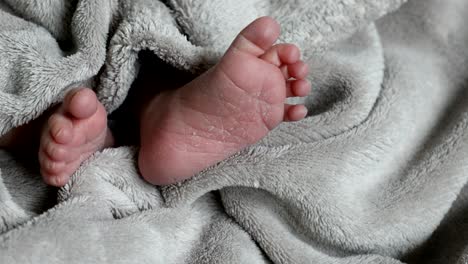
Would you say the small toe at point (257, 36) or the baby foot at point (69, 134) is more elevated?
the small toe at point (257, 36)

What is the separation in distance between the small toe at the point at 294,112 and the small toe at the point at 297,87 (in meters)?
0.02

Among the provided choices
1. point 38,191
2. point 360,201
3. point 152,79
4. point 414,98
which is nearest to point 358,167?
point 360,201

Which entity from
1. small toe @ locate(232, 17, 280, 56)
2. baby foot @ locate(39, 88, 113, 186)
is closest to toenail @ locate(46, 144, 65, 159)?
baby foot @ locate(39, 88, 113, 186)

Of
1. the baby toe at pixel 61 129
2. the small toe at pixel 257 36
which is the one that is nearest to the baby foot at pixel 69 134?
the baby toe at pixel 61 129

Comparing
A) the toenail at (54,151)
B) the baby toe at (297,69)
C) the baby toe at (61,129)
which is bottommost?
the toenail at (54,151)

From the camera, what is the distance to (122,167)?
2.24ft

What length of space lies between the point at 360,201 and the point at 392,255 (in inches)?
3.4

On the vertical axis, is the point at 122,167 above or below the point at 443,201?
below

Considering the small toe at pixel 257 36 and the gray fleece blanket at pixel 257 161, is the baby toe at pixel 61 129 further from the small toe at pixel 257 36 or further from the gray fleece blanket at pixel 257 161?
the small toe at pixel 257 36

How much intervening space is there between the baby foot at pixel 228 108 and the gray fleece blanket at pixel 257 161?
0.13 feet

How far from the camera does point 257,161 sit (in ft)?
2.23

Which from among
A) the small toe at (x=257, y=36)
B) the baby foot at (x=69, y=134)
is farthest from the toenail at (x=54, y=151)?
the small toe at (x=257, y=36)

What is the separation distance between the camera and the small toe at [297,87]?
0.63 meters

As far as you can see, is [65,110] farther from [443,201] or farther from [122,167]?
[443,201]
